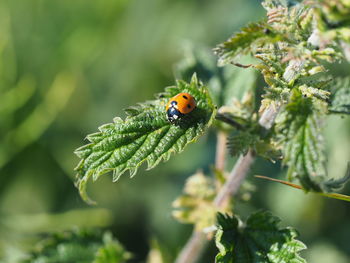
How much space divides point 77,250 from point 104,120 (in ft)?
4.75

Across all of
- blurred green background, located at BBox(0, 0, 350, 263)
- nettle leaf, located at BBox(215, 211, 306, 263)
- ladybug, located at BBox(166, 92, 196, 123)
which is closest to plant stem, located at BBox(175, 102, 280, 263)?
nettle leaf, located at BBox(215, 211, 306, 263)

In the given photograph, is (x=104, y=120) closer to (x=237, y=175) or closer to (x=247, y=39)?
(x=237, y=175)

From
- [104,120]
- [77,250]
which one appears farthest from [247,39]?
[104,120]

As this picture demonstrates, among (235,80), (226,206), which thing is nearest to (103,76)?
(235,80)

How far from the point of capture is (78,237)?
2195mm

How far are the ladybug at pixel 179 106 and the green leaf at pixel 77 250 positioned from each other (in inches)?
36.2

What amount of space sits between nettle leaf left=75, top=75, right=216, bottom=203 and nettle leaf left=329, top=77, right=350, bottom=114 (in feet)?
1.60

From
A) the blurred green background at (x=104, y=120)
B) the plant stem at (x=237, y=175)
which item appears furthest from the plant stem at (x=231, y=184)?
the blurred green background at (x=104, y=120)

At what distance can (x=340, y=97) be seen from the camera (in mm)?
1788

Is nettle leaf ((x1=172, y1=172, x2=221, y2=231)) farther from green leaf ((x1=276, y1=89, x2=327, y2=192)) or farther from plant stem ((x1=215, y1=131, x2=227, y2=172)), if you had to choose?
green leaf ((x1=276, y1=89, x2=327, y2=192))

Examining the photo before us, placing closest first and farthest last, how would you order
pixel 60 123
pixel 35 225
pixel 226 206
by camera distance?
pixel 226 206 → pixel 35 225 → pixel 60 123

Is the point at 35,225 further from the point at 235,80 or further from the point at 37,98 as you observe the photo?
the point at 235,80

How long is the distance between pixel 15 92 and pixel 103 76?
0.79 m

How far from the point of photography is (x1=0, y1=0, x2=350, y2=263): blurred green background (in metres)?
3.07
